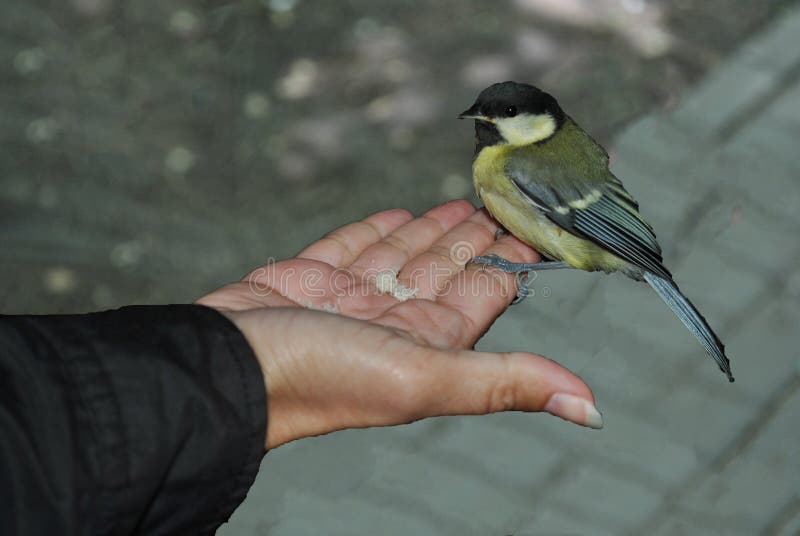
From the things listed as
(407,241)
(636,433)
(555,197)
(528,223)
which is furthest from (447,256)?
(636,433)

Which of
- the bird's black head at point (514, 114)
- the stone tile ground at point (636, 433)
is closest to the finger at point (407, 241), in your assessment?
the bird's black head at point (514, 114)

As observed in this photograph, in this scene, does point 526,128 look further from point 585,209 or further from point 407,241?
point 407,241

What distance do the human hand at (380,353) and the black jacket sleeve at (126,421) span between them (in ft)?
0.57

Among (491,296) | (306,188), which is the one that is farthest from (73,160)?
(491,296)

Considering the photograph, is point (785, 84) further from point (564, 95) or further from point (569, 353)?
point (569, 353)

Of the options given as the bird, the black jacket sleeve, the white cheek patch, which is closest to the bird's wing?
the bird

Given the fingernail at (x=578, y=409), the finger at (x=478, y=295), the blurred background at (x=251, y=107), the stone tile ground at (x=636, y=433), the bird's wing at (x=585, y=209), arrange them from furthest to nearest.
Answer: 1. the blurred background at (x=251, y=107)
2. the stone tile ground at (x=636, y=433)
3. the bird's wing at (x=585, y=209)
4. the finger at (x=478, y=295)
5. the fingernail at (x=578, y=409)

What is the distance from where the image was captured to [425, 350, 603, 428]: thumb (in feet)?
6.83

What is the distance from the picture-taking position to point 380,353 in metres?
2.10

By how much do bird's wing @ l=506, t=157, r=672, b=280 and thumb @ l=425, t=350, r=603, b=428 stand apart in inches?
37.6

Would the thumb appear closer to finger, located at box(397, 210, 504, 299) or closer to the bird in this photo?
finger, located at box(397, 210, 504, 299)

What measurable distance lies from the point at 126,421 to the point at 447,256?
1.41 m

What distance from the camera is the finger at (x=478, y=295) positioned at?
2.58 metres

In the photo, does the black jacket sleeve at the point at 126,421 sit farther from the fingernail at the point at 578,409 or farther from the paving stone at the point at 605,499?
the paving stone at the point at 605,499
